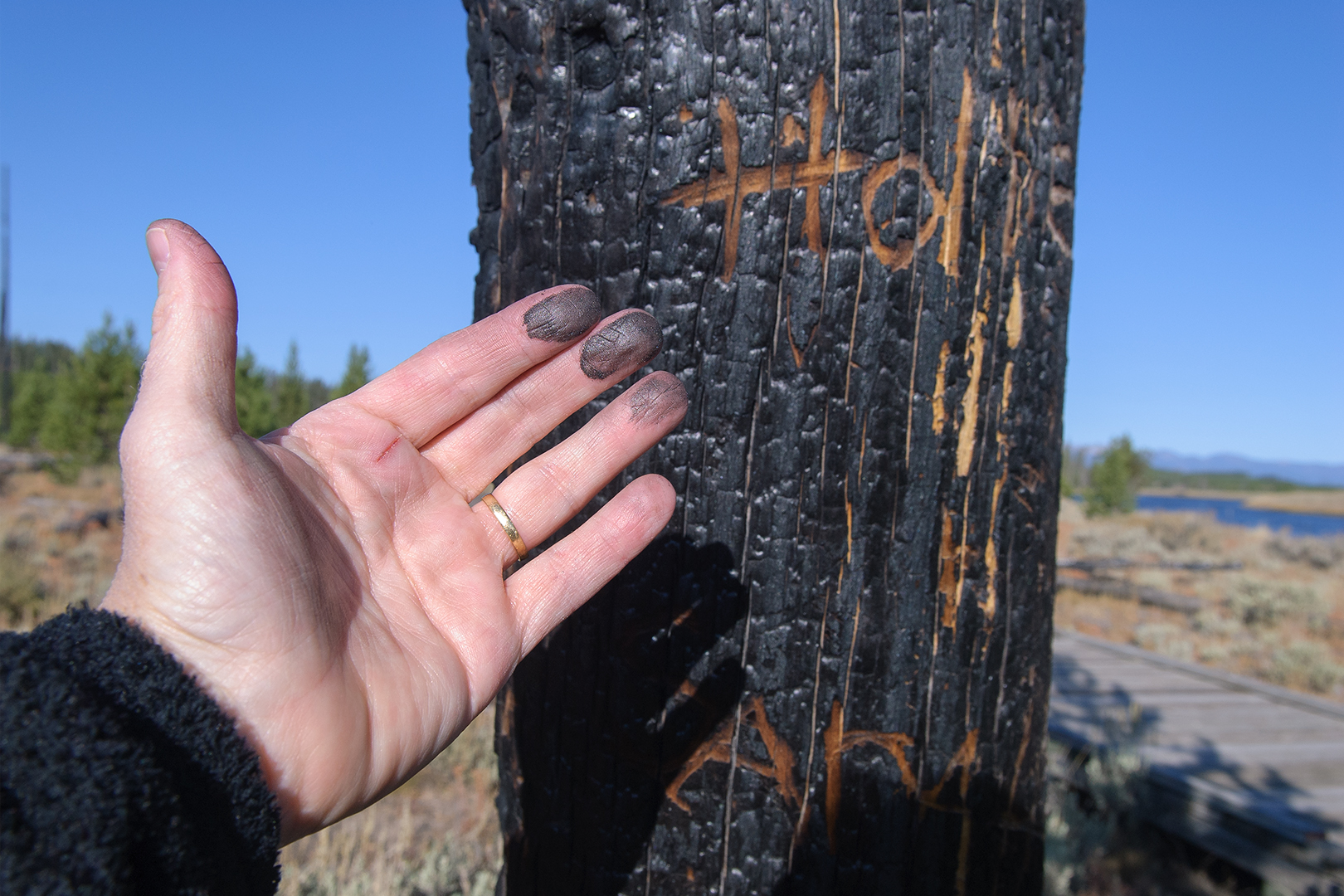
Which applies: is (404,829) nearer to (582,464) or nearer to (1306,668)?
(582,464)

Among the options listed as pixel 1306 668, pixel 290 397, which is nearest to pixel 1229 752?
pixel 1306 668

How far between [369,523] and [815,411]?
0.79 metres

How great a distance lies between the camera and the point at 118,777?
31.6 inches

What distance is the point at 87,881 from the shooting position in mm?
750

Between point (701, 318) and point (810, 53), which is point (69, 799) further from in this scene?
point (810, 53)

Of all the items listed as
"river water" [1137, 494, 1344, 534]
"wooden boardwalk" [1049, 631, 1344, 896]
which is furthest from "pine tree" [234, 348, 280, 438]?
"river water" [1137, 494, 1344, 534]

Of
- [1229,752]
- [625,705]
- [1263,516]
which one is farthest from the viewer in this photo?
[1263,516]

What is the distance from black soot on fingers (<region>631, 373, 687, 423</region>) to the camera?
1182mm

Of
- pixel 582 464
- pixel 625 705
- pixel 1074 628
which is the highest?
pixel 582 464

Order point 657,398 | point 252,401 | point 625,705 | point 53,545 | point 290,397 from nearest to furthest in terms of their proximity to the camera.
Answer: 1. point 657,398
2. point 625,705
3. point 53,545
4. point 252,401
5. point 290,397

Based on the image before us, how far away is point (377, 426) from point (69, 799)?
2.25 feet

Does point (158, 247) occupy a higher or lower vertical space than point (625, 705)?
higher

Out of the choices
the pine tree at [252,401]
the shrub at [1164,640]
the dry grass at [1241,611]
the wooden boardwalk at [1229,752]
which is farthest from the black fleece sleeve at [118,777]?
A: the pine tree at [252,401]

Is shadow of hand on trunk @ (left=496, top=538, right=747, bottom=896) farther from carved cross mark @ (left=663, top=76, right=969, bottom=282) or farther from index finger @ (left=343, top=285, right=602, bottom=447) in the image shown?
carved cross mark @ (left=663, top=76, right=969, bottom=282)
